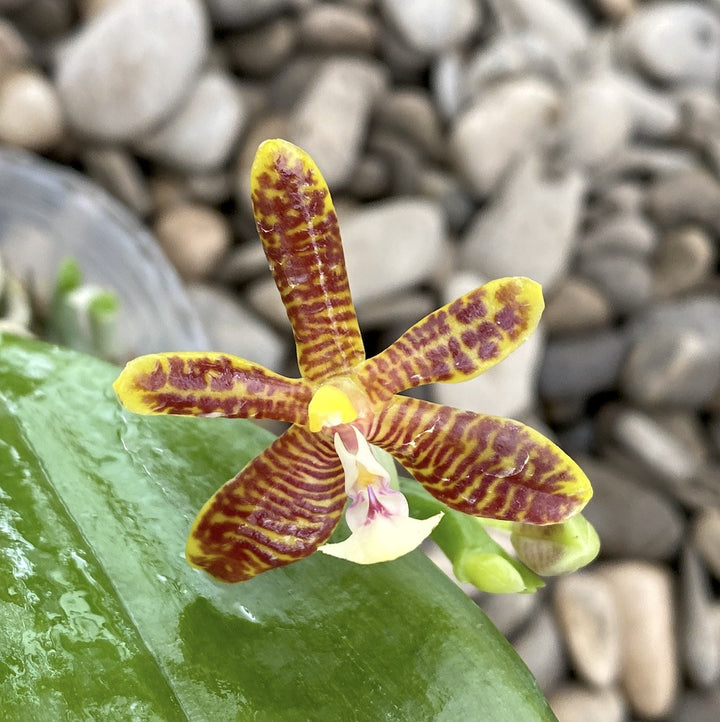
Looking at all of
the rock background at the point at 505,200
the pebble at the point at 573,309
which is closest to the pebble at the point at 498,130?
the rock background at the point at 505,200

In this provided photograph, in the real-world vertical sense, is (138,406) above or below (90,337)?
above

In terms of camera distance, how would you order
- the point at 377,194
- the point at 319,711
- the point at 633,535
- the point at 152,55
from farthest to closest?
the point at 377,194
the point at 633,535
the point at 152,55
the point at 319,711

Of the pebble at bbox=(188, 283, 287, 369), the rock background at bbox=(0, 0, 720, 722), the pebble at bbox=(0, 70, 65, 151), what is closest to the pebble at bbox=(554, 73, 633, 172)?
the rock background at bbox=(0, 0, 720, 722)

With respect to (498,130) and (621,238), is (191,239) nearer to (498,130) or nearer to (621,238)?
(498,130)

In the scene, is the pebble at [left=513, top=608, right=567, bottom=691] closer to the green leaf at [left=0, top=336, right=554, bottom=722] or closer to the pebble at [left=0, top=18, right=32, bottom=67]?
the green leaf at [left=0, top=336, right=554, bottom=722]

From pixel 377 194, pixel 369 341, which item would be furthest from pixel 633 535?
pixel 377 194

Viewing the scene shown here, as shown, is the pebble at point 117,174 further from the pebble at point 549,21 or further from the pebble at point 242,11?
the pebble at point 549,21

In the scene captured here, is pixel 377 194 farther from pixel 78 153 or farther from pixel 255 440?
pixel 255 440
